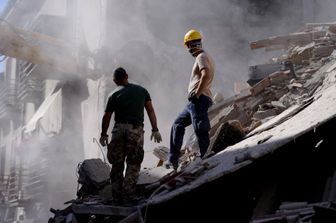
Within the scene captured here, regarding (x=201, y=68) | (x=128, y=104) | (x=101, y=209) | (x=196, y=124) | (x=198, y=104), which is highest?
(x=201, y=68)

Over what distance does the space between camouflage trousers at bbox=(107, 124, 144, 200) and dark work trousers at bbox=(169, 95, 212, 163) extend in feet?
2.91

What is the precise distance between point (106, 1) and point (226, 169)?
9.98 meters

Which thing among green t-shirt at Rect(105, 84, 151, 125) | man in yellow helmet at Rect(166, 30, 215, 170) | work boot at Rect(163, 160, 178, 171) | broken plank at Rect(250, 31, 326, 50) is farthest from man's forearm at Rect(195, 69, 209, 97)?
broken plank at Rect(250, 31, 326, 50)

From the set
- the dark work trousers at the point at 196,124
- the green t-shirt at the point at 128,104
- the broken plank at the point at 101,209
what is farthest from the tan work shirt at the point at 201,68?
the broken plank at the point at 101,209

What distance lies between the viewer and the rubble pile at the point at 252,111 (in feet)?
20.1

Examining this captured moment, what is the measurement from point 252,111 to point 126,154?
11.1 ft

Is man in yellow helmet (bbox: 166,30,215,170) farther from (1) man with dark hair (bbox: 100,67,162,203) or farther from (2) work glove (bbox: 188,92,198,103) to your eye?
(1) man with dark hair (bbox: 100,67,162,203)

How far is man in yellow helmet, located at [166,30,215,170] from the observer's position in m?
7.05

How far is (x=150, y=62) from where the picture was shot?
47.7 ft

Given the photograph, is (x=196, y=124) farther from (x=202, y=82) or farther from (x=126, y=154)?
(x=126, y=154)

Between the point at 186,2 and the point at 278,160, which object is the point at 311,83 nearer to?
the point at 278,160

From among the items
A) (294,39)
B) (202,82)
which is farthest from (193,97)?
(294,39)

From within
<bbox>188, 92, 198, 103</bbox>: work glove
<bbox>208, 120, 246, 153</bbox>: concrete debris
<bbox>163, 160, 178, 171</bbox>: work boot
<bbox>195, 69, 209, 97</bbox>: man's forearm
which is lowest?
<bbox>163, 160, 178, 171</bbox>: work boot

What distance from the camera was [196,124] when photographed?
7020mm
